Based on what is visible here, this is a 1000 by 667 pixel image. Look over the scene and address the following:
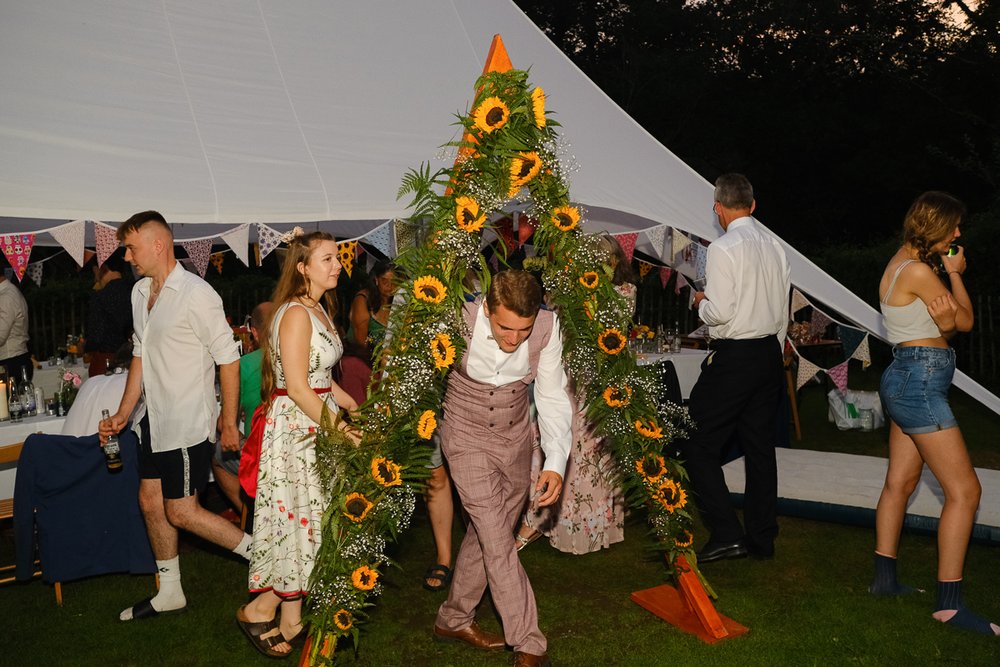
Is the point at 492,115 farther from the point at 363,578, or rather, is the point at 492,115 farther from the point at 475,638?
the point at 475,638

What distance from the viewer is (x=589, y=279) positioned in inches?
132

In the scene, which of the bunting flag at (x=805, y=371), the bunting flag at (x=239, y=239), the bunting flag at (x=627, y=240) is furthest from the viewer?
the bunting flag at (x=805, y=371)

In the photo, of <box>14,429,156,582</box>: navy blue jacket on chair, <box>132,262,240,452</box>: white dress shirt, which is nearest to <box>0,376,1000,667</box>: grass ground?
<box>14,429,156,582</box>: navy blue jacket on chair

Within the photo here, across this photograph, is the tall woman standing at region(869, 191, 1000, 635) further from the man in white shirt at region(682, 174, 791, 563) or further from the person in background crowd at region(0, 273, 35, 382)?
the person in background crowd at region(0, 273, 35, 382)

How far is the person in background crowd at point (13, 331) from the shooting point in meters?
6.32

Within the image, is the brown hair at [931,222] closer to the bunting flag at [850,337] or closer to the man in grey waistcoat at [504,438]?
the man in grey waistcoat at [504,438]

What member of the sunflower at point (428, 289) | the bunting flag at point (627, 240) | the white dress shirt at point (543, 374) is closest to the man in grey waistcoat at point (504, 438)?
the white dress shirt at point (543, 374)

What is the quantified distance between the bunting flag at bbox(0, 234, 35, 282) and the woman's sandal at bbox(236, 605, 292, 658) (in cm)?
237

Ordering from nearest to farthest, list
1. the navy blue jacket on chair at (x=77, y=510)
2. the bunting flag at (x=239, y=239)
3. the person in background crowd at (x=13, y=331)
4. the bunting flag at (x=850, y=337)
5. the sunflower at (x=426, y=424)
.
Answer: the sunflower at (x=426, y=424) → the navy blue jacket on chair at (x=77, y=510) → the bunting flag at (x=239, y=239) → the bunting flag at (x=850, y=337) → the person in background crowd at (x=13, y=331)

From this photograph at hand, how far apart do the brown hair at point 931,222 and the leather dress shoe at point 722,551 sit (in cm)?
164

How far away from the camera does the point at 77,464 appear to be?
4012mm

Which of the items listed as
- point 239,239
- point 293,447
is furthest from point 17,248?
point 293,447

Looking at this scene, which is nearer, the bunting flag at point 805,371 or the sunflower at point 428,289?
the sunflower at point 428,289

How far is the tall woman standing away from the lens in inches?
139
